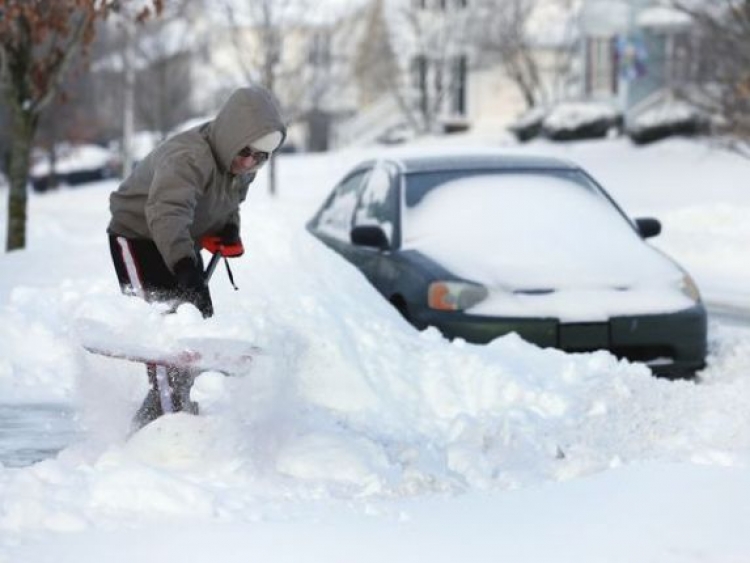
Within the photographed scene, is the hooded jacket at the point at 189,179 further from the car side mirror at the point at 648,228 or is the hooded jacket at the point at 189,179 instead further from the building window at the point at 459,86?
the building window at the point at 459,86

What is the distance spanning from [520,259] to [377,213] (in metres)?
1.28

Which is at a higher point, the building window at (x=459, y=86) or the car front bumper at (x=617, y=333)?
the car front bumper at (x=617, y=333)

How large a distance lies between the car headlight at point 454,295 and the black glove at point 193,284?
2511 millimetres

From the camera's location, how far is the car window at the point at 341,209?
9.56 metres

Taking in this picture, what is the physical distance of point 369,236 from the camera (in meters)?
8.46

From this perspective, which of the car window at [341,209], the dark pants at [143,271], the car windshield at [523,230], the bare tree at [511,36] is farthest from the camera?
the bare tree at [511,36]

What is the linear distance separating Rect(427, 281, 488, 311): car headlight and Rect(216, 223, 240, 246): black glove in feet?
7.08

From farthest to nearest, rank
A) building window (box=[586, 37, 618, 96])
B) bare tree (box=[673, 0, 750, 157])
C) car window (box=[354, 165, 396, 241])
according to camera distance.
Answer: building window (box=[586, 37, 618, 96]) → bare tree (box=[673, 0, 750, 157]) → car window (box=[354, 165, 396, 241])

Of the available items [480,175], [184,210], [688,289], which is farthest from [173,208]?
[480,175]

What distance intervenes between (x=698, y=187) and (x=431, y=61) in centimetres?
2186

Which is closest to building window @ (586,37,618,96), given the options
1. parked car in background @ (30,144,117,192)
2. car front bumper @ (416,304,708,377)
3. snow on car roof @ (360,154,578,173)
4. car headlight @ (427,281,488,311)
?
parked car in background @ (30,144,117,192)

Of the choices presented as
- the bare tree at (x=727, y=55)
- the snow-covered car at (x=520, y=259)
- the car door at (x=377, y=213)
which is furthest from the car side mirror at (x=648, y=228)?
the bare tree at (x=727, y=55)

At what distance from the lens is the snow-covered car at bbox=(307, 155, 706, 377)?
7.64 metres

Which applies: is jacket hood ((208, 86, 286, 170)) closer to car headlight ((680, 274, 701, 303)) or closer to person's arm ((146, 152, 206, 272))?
person's arm ((146, 152, 206, 272))
